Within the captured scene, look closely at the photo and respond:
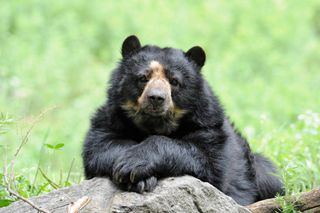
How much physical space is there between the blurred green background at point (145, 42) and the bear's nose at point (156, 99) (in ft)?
19.1

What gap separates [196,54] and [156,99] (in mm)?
914

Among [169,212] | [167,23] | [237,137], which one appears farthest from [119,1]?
[169,212]

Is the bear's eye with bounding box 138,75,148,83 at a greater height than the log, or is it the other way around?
the bear's eye with bounding box 138,75,148,83

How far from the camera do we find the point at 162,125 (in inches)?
266

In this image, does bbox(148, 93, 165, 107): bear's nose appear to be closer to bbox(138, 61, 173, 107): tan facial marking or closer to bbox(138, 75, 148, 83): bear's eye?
bbox(138, 61, 173, 107): tan facial marking

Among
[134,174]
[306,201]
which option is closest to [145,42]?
[134,174]

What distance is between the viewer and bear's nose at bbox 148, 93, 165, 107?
21.2 feet

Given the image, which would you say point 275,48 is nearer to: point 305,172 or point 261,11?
point 261,11

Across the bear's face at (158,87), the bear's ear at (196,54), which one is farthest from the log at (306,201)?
the bear's ear at (196,54)

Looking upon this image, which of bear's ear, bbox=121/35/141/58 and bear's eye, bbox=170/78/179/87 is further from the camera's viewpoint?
bear's ear, bbox=121/35/141/58

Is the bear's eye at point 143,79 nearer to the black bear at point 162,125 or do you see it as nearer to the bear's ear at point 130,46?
the black bear at point 162,125

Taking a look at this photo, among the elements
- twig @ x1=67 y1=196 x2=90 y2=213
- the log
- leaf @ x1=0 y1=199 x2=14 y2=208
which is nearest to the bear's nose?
twig @ x1=67 y1=196 x2=90 y2=213

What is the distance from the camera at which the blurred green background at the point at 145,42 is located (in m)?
13.9

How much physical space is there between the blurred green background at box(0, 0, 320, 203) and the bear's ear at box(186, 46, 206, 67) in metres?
5.40
